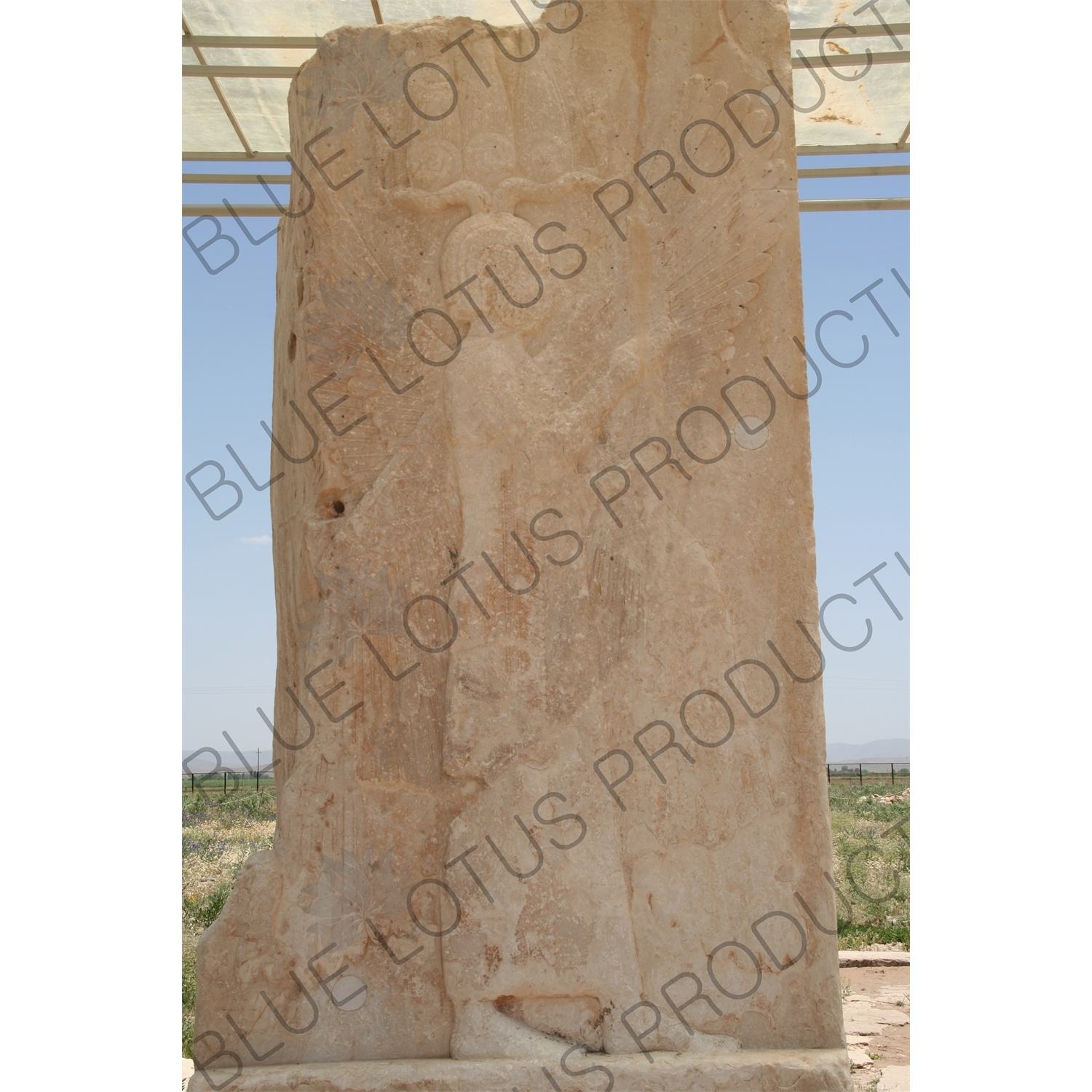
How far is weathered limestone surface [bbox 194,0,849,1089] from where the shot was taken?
292 centimetres

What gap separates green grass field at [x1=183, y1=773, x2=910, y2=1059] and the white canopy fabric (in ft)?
13.3

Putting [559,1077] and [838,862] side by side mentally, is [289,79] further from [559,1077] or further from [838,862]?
[838,862]

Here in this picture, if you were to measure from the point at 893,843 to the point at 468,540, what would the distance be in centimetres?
817

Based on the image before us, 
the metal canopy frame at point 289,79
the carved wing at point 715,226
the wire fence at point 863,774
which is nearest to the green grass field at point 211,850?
the carved wing at point 715,226

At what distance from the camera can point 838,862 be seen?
335 inches

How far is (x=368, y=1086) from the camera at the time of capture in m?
2.76

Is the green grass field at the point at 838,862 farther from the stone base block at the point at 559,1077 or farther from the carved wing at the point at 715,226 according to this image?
the carved wing at the point at 715,226

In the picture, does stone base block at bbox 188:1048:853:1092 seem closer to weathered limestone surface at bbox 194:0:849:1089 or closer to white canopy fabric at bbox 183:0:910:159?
weathered limestone surface at bbox 194:0:849:1089

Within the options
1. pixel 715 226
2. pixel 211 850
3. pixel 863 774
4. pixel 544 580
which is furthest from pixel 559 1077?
pixel 863 774

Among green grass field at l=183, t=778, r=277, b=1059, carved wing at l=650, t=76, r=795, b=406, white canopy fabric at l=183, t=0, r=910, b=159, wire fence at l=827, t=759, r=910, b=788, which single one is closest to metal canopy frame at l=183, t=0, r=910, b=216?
white canopy fabric at l=183, t=0, r=910, b=159

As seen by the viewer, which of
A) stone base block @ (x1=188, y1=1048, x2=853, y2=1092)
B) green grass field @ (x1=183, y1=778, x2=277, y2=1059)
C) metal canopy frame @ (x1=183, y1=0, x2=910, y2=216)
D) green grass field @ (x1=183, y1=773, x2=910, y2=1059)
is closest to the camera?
stone base block @ (x1=188, y1=1048, x2=853, y2=1092)

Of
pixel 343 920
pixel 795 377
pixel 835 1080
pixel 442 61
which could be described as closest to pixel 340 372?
pixel 442 61

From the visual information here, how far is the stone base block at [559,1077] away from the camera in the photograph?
2754 mm

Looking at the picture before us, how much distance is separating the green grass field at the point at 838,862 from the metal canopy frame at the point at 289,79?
12.8ft
